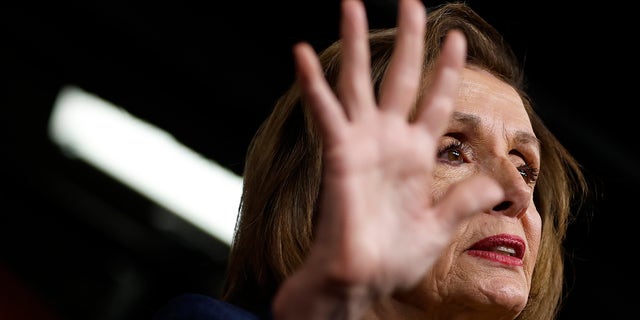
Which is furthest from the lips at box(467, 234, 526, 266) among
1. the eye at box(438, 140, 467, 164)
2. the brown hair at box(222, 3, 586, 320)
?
the brown hair at box(222, 3, 586, 320)

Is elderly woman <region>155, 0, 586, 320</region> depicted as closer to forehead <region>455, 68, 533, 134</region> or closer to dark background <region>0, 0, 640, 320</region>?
forehead <region>455, 68, 533, 134</region>

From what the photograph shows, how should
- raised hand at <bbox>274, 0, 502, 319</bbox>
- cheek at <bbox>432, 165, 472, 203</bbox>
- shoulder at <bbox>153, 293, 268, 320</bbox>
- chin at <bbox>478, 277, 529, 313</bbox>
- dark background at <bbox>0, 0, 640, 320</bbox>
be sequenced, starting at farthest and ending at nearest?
1. dark background at <bbox>0, 0, 640, 320</bbox>
2. cheek at <bbox>432, 165, 472, 203</bbox>
3. chin at <bbox>478, 277, 529, 313</bbox>
4. shoulder at <bbox>153, 293, 268, 320</bbox>
5. raised hand at <bbox>274, 0, 502, 319</bbox>

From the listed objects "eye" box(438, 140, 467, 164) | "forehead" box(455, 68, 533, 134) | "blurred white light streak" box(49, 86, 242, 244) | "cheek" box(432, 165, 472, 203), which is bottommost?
"blurred white light streak" box(49, 86, 242, 244)

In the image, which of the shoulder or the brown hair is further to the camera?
the brown hair

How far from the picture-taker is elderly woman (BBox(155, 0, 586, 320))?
0.89 meters

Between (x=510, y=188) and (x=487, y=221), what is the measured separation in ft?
0.18

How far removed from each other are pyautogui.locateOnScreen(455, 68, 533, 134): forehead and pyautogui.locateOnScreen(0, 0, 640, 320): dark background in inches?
18.5

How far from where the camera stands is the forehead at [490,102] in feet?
4.72

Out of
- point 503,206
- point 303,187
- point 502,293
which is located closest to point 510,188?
point 503,206

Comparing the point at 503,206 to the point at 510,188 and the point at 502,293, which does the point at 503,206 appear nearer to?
the point at 510,188

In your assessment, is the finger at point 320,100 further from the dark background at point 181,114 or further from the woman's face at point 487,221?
the dark background at point 181,114

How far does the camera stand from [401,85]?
938 mm

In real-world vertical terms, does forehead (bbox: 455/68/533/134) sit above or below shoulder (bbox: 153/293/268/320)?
above

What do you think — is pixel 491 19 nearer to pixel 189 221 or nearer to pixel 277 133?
pixel 277 133
